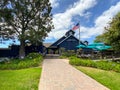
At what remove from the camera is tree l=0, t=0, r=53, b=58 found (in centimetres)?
→ 3767

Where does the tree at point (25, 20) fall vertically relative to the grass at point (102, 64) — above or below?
above

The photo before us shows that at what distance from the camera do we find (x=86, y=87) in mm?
10672

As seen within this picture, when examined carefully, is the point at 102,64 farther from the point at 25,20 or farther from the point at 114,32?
the point at 25,20

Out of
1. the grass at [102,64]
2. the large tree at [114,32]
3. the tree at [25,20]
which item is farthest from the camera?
the tree at [25,20]

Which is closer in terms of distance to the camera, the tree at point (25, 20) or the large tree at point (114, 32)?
the large tree at point (114, 32)

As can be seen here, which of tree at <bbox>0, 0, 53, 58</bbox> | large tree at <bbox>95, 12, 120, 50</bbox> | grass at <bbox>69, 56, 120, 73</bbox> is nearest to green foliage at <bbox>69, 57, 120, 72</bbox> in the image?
grass at <bbox>69, 56, 120, 73</bbox>

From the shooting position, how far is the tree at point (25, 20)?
37.7m

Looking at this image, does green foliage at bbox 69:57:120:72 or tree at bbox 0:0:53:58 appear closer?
green foliage at bbox 69:57:120:72

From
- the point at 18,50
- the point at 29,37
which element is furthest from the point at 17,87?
the point at 18,50

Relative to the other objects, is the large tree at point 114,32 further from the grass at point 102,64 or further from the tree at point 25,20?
the tree at point 25,20

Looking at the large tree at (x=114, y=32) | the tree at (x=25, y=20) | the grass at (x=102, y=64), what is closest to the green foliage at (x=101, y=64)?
the grass at (x=102, y=64)

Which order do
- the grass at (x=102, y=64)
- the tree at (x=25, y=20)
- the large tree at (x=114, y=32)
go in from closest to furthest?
the grass at (x=102, y=64), the large tree at (x=114, y=32), the tree at (x=25, y=20)

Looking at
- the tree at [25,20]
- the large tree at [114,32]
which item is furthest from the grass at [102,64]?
the tree at [25,20]

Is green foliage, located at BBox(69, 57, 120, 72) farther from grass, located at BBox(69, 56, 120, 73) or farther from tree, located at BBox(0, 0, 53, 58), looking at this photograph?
tree, located at BBox(0, 0, 53, 58)
